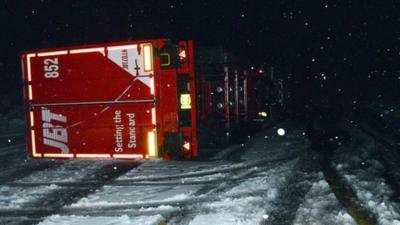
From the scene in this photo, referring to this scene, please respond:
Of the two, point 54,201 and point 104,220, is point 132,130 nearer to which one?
point 54,201

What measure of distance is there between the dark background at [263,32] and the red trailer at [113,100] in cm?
222

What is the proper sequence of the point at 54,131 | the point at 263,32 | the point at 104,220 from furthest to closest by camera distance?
the point at 263,32, the point at 54,131, the point at 104,220

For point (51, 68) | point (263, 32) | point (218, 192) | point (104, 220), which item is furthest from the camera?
point (263, 32)

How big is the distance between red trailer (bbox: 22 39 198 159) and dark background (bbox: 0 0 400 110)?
2.22 metres

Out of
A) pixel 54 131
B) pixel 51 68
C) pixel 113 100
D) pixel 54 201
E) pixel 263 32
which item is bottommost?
pixel 54 201

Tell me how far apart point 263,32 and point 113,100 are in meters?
57.1

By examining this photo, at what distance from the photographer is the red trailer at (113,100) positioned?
394 inches

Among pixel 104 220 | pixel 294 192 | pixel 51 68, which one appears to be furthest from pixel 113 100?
pixel 294 192

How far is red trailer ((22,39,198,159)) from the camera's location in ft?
32.9

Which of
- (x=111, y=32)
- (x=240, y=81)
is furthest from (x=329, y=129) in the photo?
(x=111, y=32)

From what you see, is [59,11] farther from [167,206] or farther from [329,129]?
[167,206]

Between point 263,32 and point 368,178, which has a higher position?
point 263,32

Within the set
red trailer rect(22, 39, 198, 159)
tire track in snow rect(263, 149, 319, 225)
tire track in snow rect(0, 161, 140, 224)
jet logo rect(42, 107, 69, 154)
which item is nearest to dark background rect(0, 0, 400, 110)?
red trailer rect(22, 39, 198, 159)

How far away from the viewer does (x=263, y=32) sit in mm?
65000
